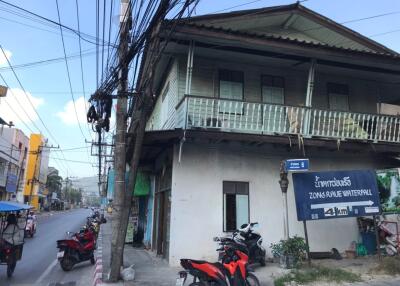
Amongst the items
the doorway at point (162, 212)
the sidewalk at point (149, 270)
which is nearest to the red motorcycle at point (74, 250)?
the sidewalk at point (149, 270)

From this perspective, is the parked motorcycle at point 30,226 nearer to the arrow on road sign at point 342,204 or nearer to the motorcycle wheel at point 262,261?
the motorcycle wheel at point 262,261

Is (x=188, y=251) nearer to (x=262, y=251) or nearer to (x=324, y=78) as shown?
(x=262, y=251)

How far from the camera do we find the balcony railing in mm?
10438

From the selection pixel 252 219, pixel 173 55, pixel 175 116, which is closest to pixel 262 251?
pixel 252 219

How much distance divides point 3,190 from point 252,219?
36653 millimetres

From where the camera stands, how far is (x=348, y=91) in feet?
43.4

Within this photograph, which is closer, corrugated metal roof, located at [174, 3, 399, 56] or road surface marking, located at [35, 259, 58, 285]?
road surface marking, located at [35, 259, 58, 285]

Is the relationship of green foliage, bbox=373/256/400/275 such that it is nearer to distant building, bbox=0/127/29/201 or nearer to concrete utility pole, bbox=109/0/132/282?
concrete utility pole, bbox=109/0/132/282

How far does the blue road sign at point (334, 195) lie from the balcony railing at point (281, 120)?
1.60 meters

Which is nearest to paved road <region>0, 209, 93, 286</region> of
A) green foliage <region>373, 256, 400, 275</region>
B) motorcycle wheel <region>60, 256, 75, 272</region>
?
motorcycle wheel <region>60, 256, 75, 272</region>

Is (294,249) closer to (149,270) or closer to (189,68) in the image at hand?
(149,270)

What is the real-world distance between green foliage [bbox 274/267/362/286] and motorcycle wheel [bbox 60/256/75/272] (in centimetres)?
589

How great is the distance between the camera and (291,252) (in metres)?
9.43

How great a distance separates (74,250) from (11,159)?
34153 millimetres
